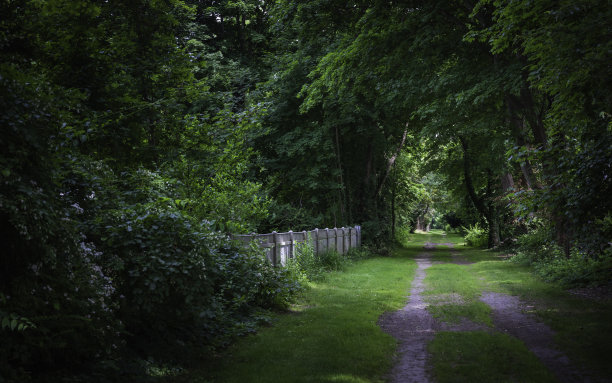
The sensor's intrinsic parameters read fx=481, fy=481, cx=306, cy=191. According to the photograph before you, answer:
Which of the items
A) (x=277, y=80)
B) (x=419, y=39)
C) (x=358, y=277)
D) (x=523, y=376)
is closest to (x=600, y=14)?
(x=523, y=376)

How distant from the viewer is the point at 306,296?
40.1ft

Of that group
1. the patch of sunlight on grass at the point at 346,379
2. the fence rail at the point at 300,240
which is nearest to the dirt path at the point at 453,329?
the patch of sunlight on grass at the point at 346,379

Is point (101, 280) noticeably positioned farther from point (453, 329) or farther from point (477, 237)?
point (477, 237)

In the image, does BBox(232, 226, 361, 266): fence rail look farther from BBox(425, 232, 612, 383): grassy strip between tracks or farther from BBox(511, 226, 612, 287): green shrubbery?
BBox(511, 226, 612, 287): green shrubbery

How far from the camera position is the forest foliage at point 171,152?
14.5 ft

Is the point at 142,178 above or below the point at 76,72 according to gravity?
below

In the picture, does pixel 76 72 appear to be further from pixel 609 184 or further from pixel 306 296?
pixel 609 184

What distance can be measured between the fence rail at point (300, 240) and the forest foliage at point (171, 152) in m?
0.62

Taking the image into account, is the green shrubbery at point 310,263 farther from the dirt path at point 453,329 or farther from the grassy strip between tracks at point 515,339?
the grassy strip between tracks at point 515,339

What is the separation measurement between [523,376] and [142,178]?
18.9 ft

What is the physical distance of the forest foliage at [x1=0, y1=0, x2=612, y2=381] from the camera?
14.5 ft

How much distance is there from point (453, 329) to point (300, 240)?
7.82 m

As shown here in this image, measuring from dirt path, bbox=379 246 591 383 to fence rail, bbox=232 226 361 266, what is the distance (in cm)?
354

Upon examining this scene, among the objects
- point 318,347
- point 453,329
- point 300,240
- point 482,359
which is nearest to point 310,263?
point 300,240
